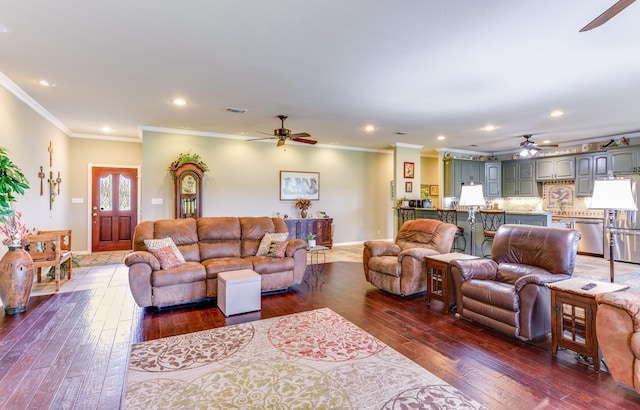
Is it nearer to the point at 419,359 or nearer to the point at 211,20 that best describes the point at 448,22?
the point at 211,20

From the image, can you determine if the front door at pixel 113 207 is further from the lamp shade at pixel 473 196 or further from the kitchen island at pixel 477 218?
the lamp shade at pixel 473 196

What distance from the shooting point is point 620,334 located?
7.02 ft

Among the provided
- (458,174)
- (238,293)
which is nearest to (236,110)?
(238,293)

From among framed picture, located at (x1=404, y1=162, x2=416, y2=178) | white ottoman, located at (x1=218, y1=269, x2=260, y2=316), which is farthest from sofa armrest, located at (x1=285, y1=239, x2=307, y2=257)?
framed picture, located at (x1=404, y1=162, x2=416, y2=178)

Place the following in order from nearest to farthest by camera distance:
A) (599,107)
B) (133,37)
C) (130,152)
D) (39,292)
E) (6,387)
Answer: (6,387) < (133,37) < (39,292) < (599,107) < (130,152)

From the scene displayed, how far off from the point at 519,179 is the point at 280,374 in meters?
9.65

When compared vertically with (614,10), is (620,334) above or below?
below

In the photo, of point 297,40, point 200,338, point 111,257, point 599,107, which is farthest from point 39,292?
point 599,107

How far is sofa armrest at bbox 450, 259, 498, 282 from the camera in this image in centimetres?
350

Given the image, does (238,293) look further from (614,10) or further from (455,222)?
(455,222)

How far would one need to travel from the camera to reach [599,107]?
5.12 metres

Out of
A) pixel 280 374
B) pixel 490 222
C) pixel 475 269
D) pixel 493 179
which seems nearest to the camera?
pixel 280 374

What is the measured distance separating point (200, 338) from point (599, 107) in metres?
6.65

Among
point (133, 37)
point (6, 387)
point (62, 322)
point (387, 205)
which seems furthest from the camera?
point (387, 205)
